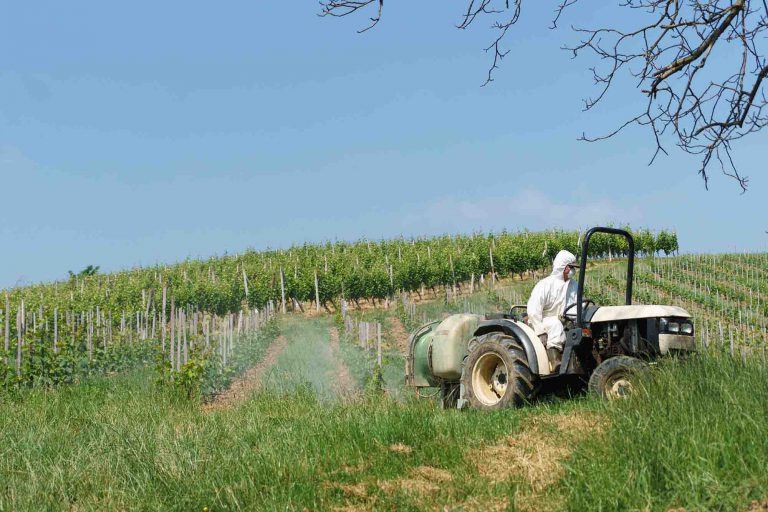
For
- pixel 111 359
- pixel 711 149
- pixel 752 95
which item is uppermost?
pixel 752 95

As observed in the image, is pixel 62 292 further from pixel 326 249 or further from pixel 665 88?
pixel 665 88

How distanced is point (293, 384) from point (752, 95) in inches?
286

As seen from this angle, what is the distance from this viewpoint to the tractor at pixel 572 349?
7.59 m

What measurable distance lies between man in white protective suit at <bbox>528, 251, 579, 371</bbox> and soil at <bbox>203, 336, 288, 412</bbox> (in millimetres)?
4639

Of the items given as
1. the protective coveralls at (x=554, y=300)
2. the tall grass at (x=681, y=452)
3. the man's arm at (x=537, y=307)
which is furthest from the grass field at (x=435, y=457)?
the man's arm at (x=537, y=307)

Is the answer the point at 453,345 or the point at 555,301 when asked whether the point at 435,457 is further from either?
the point at 453,345

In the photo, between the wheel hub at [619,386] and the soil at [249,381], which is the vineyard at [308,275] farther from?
the wheel hub at [619,386]

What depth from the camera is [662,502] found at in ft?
15.2

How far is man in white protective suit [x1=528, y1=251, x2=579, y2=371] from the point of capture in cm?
810

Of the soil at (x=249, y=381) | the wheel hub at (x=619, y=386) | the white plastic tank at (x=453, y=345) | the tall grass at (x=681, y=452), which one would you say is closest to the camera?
the tall grass at (x=681, y=452)

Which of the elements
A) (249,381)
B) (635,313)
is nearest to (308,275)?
(249,381)

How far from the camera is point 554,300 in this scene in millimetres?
8250

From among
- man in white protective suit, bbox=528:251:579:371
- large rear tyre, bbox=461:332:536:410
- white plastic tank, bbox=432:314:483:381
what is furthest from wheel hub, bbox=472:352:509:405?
man in white protective suit, bbox=528:251:579:371

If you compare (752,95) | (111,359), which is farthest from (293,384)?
(111,359)
